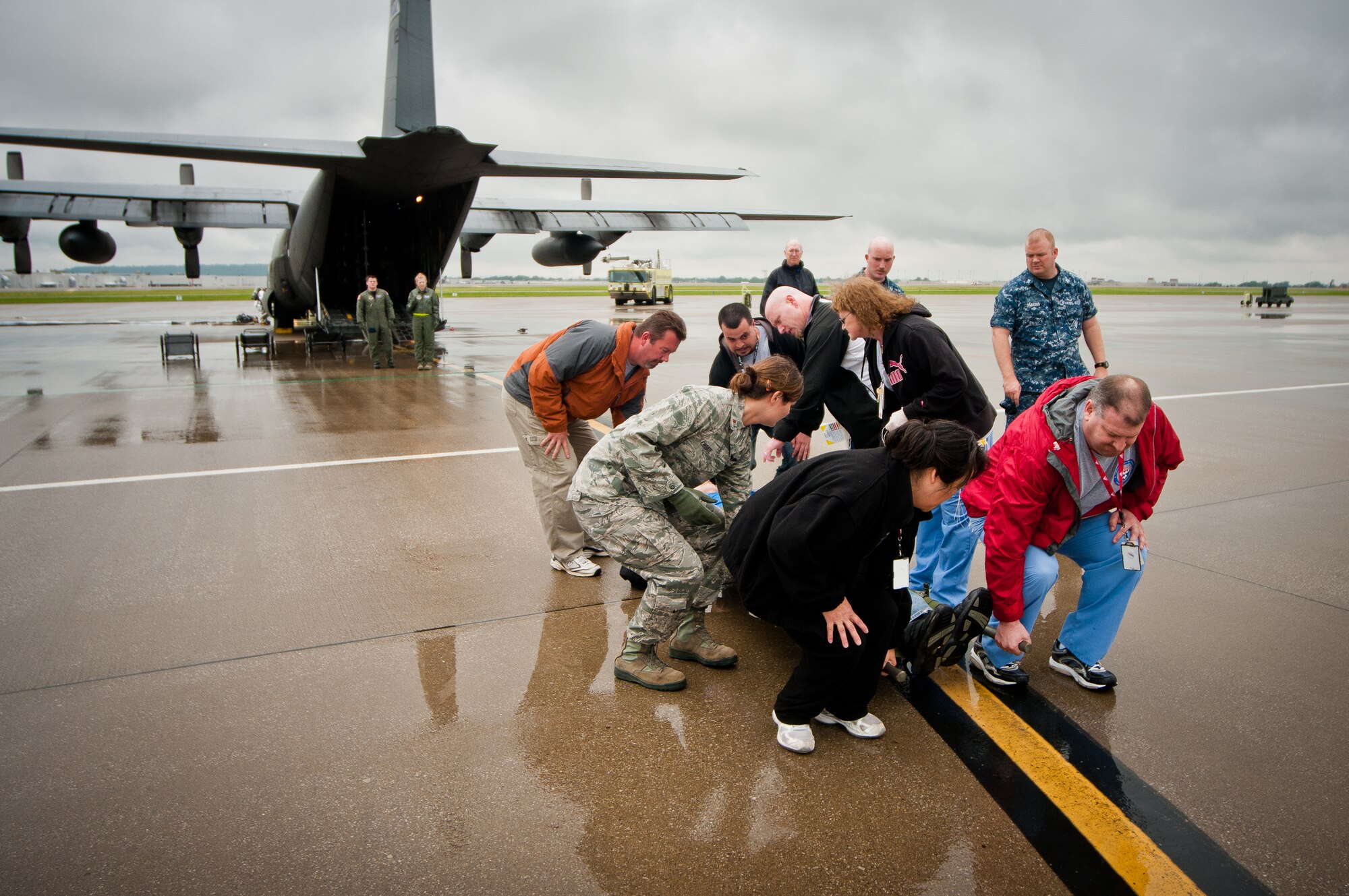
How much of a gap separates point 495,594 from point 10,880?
2.38 metres

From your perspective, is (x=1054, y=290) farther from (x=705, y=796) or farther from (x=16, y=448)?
(x=16, y=448)

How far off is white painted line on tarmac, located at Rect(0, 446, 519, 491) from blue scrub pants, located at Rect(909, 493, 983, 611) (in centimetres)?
468

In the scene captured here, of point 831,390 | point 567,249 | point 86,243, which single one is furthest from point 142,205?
point 831,390

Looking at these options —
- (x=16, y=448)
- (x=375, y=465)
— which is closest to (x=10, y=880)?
(x=375, y=465)

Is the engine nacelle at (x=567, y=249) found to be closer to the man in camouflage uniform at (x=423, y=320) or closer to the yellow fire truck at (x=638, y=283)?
the man in camouflage uniform at (x=423, y=320)

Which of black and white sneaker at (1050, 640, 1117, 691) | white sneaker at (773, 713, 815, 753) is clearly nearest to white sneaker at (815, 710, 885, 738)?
white sneaker at (773, 713, 815, 753)

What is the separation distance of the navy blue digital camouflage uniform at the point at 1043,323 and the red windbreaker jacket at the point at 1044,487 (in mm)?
1859

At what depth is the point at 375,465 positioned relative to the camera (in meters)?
7.27

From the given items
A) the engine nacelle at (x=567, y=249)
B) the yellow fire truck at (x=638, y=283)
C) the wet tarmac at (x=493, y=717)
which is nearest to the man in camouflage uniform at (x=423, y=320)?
the engine nacelle at (x=567, y=249)

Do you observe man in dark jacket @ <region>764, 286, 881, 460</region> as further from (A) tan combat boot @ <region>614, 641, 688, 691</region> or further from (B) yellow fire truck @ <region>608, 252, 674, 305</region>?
(B) yellow fire truck @ <region>608, 252, 674, 305</region>

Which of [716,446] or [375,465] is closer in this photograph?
[716,446]

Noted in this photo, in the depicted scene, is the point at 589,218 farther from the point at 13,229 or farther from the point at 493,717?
the point at 493,717

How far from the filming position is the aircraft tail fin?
47.7ft

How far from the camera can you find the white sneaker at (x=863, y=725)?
3.07 meters
